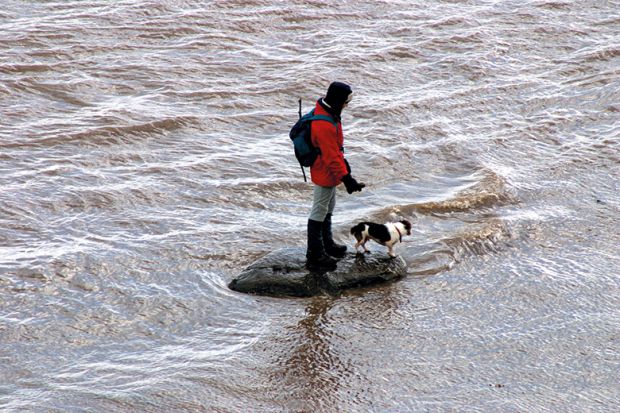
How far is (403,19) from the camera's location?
17.5 meters

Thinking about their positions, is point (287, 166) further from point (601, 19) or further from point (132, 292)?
point (601, 19)

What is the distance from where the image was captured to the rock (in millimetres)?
7977

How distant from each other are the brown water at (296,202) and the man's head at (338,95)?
186 centimetres

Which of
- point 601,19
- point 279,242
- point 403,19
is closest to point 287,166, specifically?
point 279,242

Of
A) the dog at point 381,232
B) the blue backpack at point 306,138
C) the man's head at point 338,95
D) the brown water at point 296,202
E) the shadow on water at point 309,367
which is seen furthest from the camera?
the dog at point 381,232

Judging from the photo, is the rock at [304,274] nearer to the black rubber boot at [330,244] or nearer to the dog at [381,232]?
the black rubber boot at [330,244]

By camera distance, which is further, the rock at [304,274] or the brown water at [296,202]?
the rock at [304,274]

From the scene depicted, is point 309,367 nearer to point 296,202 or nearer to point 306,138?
point 306,138

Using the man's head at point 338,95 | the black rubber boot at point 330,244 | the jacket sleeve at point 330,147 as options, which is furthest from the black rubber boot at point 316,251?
the man's head at point 338,95

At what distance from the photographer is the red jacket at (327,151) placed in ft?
24.0

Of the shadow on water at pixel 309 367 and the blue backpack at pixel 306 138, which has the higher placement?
the blue backpack at pixel 306 138

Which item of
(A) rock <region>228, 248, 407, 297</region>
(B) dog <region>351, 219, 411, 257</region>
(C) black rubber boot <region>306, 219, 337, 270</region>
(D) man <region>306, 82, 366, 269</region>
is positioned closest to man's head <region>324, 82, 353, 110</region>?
(D) man <region>306, 82, 366, 269</region>

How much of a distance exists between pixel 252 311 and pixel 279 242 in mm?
1752

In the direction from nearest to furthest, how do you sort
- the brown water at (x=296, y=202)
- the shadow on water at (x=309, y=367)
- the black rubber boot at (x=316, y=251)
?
the shadow on water at (x=309, y=367), the brown water at (x=296, y=202), the black rubber boot at (x=316, y=251)
